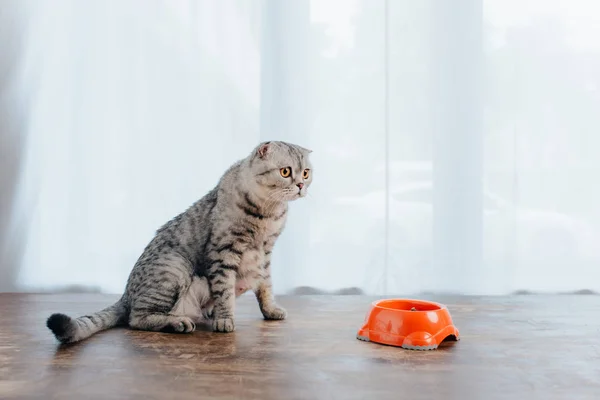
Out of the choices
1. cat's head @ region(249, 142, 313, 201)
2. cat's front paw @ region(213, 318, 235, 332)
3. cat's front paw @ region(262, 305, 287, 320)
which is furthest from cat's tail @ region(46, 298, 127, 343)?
cat's head @ region(249, 142, 313, 201)

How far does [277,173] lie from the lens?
1.61 meters

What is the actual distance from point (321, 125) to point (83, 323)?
4.06ft

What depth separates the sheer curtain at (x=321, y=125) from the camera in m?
2.39

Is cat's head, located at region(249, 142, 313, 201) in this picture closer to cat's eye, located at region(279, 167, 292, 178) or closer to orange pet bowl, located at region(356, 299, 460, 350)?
cat's eye, located at region(279, 167, 292, 178)

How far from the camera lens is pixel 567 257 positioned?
8.04 ft

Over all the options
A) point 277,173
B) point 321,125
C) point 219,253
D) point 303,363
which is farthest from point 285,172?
point 321,125

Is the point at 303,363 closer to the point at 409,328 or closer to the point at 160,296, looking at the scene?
the point at 409,328

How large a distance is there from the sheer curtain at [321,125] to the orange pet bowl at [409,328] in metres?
0.90

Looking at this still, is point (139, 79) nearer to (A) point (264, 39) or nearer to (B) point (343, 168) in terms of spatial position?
(A) point (264, 39)

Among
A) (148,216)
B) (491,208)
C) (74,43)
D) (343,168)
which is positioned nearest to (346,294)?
(343,168)

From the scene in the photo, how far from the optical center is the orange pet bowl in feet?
4.63

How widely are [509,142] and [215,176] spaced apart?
3.74 ft

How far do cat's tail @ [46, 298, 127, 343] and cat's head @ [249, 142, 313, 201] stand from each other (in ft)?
1.62

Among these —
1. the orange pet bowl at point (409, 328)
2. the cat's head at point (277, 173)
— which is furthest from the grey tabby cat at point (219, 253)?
the orange pet bowl at point (409, 328)
